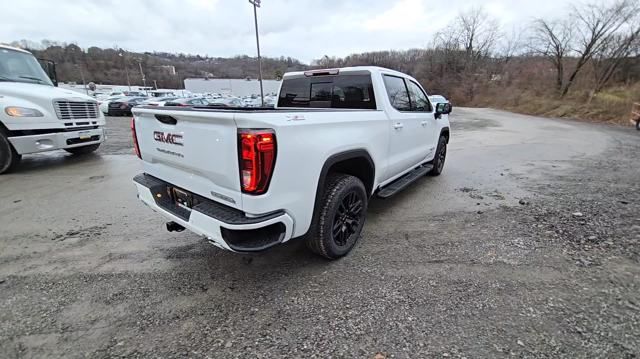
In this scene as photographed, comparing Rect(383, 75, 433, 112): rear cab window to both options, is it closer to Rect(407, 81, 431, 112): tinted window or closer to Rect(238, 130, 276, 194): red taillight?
Rect(407, 81, 431, 112): tinted window

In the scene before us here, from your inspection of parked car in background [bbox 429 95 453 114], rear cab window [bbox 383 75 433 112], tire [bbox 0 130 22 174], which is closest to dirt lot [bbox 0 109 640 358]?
rear cab window [bbox 383 75 433 112]

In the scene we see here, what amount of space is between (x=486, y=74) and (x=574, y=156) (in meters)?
47.9

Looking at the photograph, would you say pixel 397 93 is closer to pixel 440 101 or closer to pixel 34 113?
pixel 34 113

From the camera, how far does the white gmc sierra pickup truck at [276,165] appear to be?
2023 mm

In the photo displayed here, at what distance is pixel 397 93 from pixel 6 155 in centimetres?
706

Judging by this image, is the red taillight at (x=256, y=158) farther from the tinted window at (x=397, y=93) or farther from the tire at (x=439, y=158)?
the tire at (x=439, y=158)

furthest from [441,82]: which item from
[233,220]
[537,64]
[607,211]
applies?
[233,220]

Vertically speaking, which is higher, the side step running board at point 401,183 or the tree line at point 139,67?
the tree line at point 139,67

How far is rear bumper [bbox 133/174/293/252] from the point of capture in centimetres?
205

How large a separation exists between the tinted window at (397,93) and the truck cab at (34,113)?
627 cm

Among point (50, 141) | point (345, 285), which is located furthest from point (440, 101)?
point (50, 141)

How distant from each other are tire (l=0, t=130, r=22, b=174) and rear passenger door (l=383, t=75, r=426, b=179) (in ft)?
22.3

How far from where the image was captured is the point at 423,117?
14.6 feet

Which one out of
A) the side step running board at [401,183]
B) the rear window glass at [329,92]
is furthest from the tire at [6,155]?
the side step running board at [401,183]
